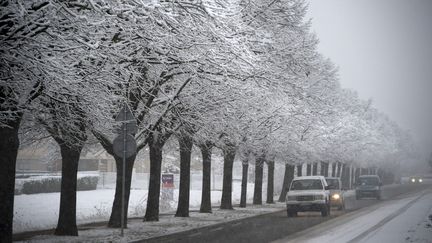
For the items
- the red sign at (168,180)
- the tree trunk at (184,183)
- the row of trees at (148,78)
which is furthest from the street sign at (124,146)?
the red sign at (168,180)

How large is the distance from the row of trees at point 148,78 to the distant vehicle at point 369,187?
16.8 metres

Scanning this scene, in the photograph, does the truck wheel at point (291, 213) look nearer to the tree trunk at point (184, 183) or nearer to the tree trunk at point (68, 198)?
the tree trunk at point (184, 183)

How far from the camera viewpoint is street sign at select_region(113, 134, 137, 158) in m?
14.0

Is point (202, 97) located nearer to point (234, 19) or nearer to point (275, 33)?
point (234, 19)

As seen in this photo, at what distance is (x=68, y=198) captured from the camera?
48.9ft

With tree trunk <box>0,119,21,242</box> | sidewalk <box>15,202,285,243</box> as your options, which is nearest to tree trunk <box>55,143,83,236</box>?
sidewalk <box>15,202,285,243</box>

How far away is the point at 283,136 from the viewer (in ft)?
92.9

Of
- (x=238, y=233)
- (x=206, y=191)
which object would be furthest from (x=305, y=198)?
(x=238, y=233)

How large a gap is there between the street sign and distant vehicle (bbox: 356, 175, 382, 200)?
33.6 metres

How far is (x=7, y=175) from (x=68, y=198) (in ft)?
14.4

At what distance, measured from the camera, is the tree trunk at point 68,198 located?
48.5 ft

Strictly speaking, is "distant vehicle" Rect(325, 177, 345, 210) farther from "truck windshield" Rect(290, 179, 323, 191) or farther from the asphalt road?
the asphalt road

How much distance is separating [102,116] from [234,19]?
4863mm

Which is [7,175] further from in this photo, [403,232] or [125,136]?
[403,232]
